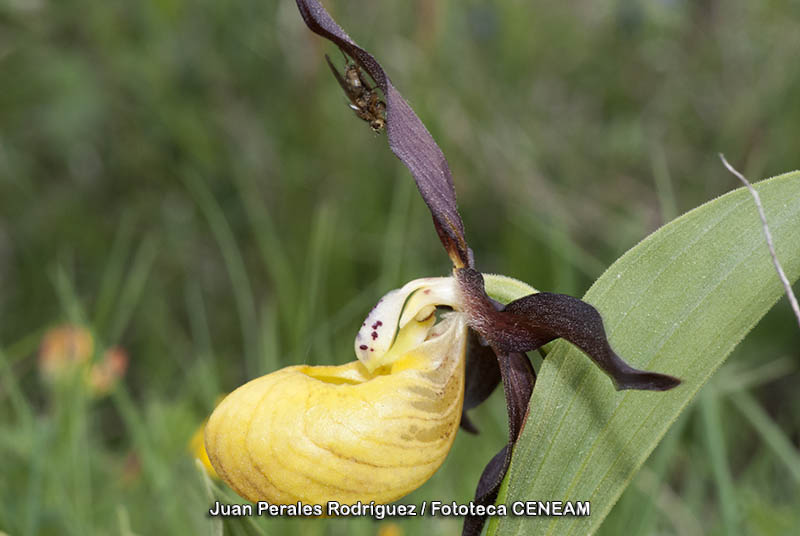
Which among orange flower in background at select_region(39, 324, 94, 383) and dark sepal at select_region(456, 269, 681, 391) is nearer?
dark sepal at select_region(456, 269, 681, 391)

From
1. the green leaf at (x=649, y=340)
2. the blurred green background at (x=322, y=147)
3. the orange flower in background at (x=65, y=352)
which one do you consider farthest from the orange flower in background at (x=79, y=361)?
the green leaf at (x=649, y=340)

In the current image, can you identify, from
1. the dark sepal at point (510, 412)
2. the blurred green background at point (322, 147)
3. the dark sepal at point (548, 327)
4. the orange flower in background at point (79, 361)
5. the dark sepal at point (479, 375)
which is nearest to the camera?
the dark sepal at point (548, 327)

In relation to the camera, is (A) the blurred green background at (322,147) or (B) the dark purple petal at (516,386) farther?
(A) the blurred green background at (322,147)

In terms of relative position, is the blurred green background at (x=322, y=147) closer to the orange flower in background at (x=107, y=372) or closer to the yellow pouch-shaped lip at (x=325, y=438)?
the orange flower in background at (x=107, y=372)

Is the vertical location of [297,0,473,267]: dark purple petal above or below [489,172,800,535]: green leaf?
above

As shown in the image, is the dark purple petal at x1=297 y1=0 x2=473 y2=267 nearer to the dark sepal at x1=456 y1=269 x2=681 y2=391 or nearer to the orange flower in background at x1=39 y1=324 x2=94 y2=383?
the dark sepal at x1=456 y1=269 x2=681 y2=391

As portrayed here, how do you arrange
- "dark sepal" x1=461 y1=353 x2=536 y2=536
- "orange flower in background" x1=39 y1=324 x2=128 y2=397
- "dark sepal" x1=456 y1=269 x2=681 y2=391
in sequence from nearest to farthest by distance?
"dark sepal" x1=456 y1=269 x2=681 y2=391 → "dark sepal" x1=461 y1=353 x2=536 y2=536 → "orange flower in background" x1=39 y1=324 x2=128 y2=397

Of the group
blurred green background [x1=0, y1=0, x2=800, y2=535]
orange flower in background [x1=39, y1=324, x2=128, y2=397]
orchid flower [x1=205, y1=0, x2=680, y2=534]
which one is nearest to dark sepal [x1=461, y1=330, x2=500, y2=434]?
orchid flower [x1=205, y1=0, x2=680, y2=534]
